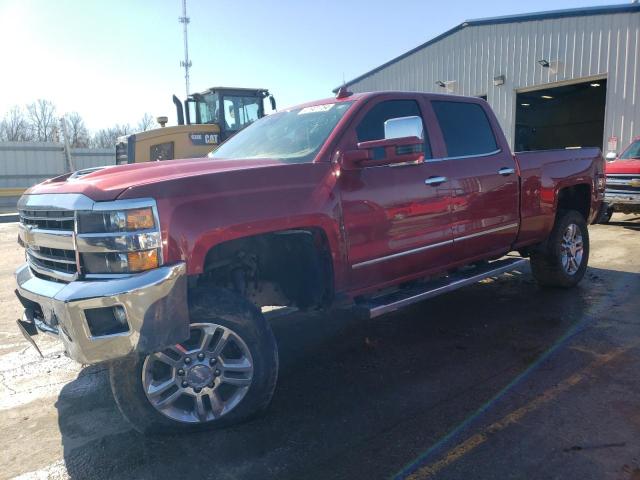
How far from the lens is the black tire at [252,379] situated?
298cm

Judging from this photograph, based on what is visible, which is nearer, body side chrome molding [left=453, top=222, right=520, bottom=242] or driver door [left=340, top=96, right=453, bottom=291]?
driver door [left=340, top=96, right=453, bottom=291]

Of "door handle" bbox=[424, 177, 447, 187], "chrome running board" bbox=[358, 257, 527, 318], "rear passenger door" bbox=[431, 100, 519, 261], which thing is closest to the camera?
"chrome running board" bbox=[358, 257, 527, 318]

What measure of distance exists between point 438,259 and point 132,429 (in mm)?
2744

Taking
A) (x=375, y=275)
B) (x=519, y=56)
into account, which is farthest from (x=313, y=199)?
(x=519, y=56)

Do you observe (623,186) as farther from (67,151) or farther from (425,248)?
(67,151)

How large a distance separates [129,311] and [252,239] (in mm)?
1047

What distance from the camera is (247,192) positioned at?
3.21 meters

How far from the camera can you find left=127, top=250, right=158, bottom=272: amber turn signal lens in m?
2.81

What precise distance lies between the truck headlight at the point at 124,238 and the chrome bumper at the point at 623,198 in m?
10.8

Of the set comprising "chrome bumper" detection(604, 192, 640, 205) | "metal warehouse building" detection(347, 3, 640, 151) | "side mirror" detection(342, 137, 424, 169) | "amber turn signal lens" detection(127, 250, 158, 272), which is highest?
"metal warehouse building" detection(347, 3, 640, 151)

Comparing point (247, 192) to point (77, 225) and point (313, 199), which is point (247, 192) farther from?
point (77, 225)

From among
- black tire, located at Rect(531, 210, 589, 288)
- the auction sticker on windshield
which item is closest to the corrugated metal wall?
the auction sticker on windshield

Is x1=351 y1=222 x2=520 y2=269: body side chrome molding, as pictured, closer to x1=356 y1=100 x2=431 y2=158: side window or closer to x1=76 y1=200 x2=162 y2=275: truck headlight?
x1=356 y1=100 x2=431 y2=158: side window

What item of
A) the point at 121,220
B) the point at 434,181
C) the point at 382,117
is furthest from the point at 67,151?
the point at 121,220
